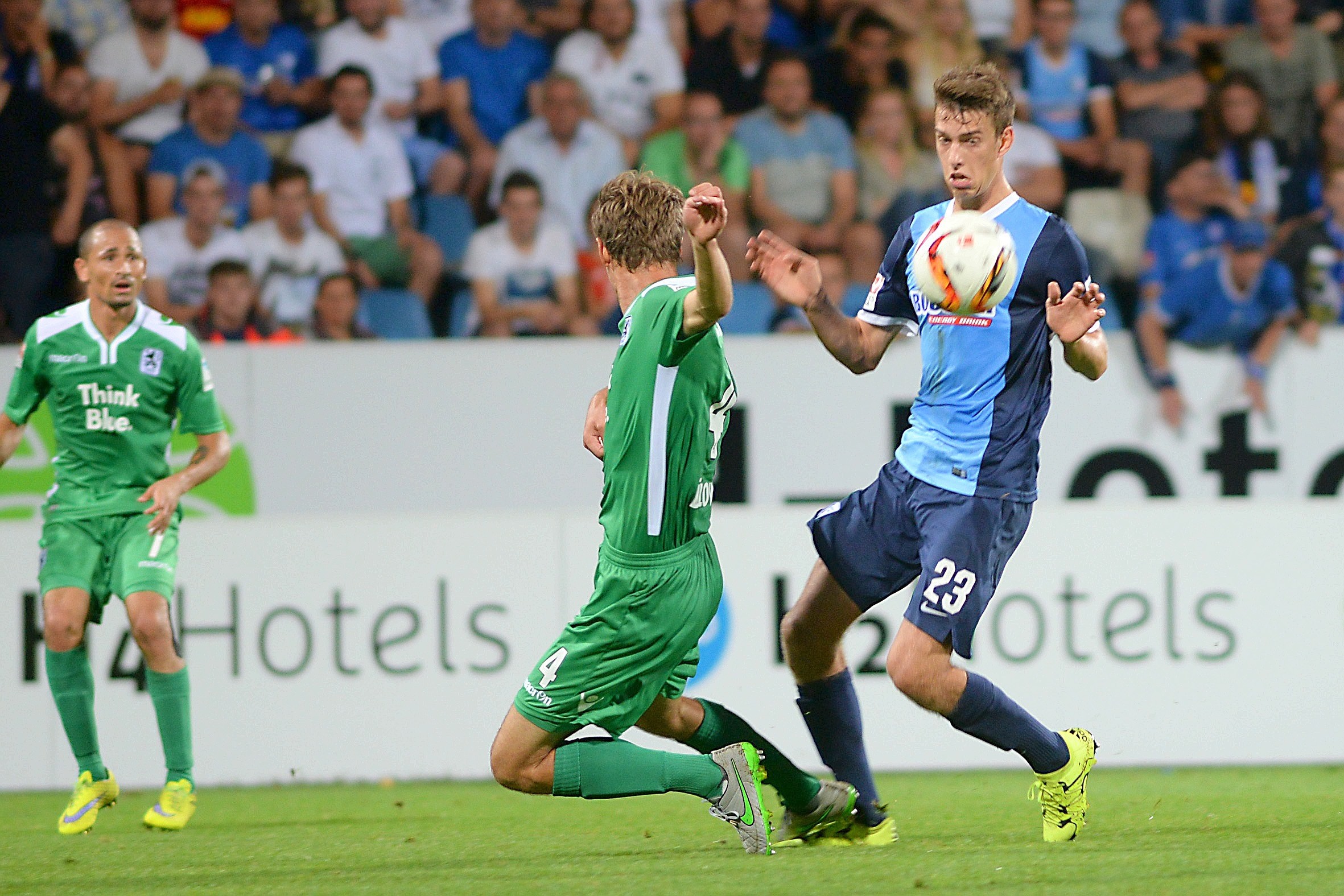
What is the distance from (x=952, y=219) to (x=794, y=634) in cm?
129

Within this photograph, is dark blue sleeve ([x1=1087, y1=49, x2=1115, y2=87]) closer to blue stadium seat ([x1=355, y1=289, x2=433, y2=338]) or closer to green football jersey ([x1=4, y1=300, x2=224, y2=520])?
blue stadium seat ([x1=355, y1=289, x2=433, y2=338])

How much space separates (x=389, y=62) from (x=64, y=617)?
4996 mm

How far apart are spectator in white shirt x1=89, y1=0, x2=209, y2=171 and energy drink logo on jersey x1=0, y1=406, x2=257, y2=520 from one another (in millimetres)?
2012

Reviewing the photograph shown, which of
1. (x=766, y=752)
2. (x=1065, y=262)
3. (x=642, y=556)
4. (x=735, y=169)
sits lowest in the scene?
(x=766, y=752)

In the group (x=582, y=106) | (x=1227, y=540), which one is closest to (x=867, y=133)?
(x=582, y=106)

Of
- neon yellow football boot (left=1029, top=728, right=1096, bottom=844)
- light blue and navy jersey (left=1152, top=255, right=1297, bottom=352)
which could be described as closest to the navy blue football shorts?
neon yellow football boot (left=1029, top=728, right=1096, bottom=844)

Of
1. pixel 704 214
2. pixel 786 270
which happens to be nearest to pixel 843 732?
pixel 786 270

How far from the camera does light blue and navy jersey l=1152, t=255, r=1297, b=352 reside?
9.33 metres

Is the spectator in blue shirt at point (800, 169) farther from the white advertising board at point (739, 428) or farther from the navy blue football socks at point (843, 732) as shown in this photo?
the navy blue football socks at point (843, 732)

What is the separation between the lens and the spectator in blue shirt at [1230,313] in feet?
29.6

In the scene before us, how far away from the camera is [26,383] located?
6.46 meters

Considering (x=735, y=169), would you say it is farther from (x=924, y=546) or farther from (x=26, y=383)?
(x=924, y=546)

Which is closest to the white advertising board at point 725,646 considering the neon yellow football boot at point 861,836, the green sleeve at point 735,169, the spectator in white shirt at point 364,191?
the spectator in white shirt at point 364,191

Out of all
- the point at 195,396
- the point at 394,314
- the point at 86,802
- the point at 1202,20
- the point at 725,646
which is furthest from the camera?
the point at 1202,20
